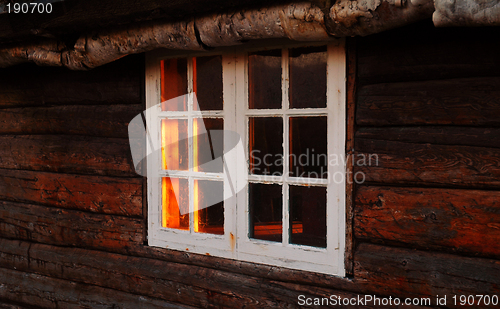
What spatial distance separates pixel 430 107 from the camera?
5.33 ft

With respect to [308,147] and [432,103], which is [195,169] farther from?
[432,103]

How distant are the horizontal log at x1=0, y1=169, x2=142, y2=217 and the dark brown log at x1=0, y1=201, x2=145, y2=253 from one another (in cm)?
6

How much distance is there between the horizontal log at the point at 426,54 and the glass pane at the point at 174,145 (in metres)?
1.22

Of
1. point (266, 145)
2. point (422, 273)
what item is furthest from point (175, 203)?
point (422, 273)

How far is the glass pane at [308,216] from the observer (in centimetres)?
196

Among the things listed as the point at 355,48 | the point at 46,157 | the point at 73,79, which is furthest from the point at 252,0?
the point at 46,157

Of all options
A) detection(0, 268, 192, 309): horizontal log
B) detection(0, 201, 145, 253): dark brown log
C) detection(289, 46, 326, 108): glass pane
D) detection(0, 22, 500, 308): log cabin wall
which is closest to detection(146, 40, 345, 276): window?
detection(289, 46, 326, 108): glass pane

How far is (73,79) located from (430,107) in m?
2.40

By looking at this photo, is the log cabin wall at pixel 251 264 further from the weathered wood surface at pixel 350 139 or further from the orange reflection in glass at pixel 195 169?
the orange reflection in glass at pixel 195 169

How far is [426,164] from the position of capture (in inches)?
64.7

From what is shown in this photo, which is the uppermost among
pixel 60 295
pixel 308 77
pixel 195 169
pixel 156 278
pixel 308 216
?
pixel 308 77

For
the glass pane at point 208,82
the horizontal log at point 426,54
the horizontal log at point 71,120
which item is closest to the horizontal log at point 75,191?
the horizontal log at point 71,120

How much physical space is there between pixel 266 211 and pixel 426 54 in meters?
1.20

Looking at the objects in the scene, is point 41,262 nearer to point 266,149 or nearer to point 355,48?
point 266,149
